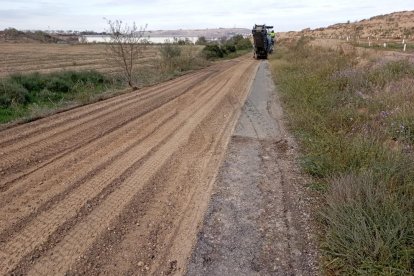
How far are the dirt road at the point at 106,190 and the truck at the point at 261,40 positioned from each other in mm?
27611

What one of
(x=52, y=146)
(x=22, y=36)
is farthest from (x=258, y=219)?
(x=22, y=36)

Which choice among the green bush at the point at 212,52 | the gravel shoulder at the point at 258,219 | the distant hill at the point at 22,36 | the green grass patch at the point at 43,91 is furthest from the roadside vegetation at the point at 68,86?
the distant hill at the point at 22,36

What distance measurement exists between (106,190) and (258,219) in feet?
8.01

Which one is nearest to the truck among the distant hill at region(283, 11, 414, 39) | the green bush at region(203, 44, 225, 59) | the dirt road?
the green bush at region(203, 44, 225, 59)

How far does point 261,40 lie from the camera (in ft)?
123

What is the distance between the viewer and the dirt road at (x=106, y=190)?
402 centimetres

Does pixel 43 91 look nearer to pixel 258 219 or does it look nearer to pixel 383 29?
pixel 258 219

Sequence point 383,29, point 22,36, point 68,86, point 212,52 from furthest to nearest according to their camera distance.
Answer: point 22,36 < point 383,29 < point 212,52 < point 68,86

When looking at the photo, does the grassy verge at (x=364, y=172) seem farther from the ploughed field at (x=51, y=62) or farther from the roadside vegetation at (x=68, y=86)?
the ploughed field at (x=51, y=62)

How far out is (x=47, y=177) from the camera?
6.07m

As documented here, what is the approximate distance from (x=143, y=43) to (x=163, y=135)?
11324 millimetres

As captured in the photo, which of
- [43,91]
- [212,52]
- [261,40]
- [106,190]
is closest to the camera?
[106,190]

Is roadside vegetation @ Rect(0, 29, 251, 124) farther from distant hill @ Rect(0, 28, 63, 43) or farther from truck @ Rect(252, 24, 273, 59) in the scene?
distant hill @ Rect(0, 28, 63, 43)

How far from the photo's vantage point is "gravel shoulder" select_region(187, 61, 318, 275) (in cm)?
394
